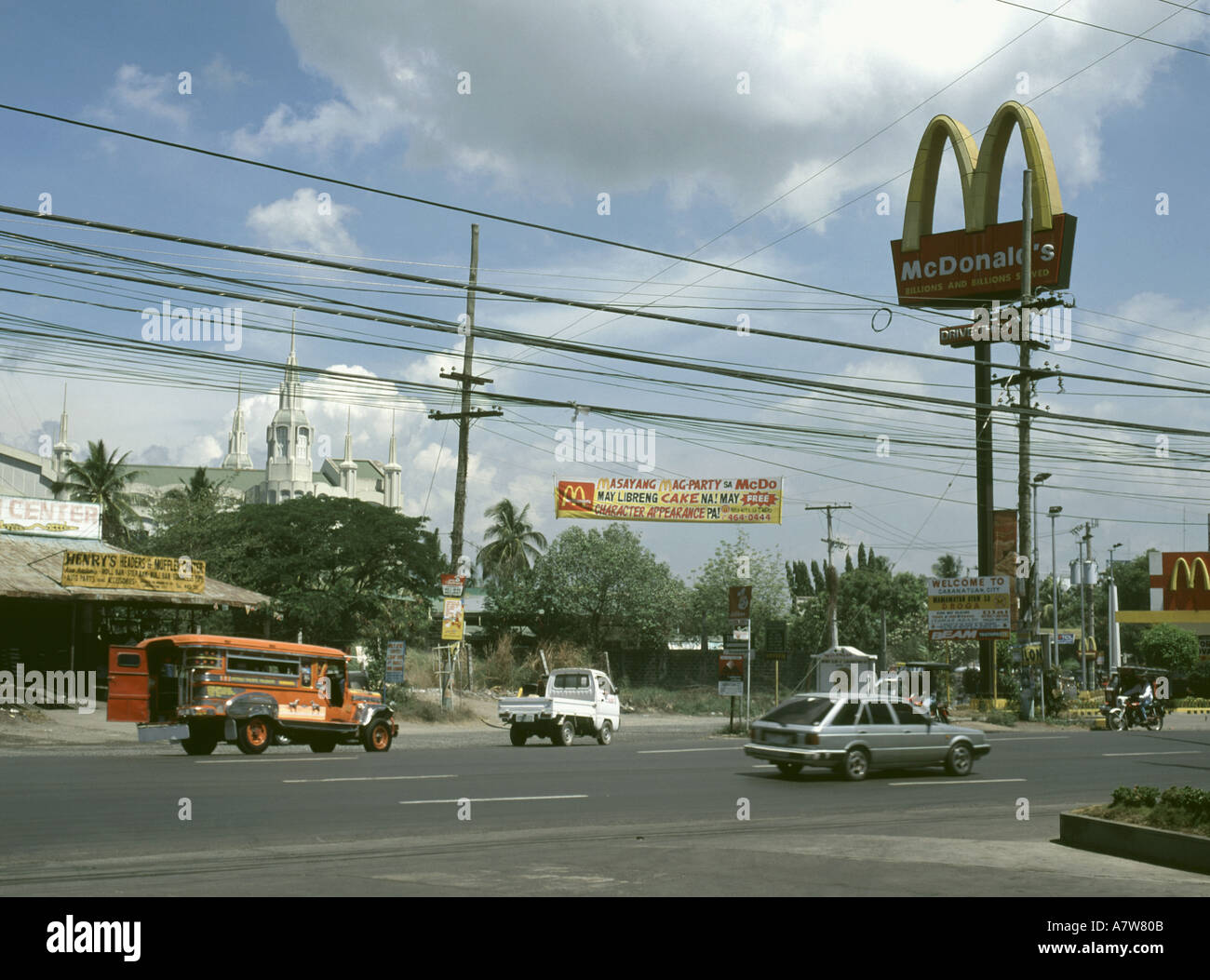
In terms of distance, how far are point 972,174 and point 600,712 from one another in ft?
93.9

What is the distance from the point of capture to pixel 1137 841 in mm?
11656

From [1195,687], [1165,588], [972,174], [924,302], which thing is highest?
[972,174]

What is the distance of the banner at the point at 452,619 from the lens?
1428 inches

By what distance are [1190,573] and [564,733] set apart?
58.5 metres

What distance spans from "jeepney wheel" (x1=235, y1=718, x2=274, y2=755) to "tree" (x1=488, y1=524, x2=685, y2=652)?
4059 centimetres

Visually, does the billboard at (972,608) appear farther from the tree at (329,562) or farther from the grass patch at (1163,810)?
the grass patch at (1163,810)

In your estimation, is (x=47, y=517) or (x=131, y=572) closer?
(x=131, y=572)

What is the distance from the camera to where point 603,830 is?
13602 mm

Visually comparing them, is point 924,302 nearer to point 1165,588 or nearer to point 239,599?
point 239,599

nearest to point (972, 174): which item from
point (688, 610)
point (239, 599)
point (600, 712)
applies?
point (600, 712)

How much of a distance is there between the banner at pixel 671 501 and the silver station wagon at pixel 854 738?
25.0 meters

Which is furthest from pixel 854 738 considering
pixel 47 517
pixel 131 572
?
pixel 47 517

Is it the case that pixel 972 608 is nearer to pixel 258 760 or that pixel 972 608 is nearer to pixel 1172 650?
pixel 1172 650

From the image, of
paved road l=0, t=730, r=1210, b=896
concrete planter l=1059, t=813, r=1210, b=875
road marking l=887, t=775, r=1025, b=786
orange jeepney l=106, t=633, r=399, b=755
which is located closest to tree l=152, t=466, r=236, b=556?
orange jeepney l=106, t=633, r=399, b=755
